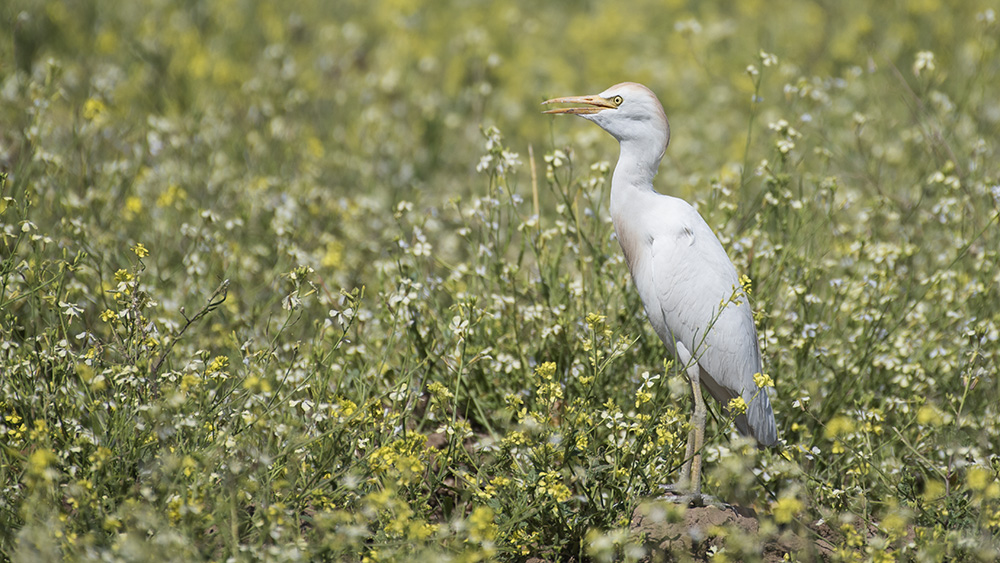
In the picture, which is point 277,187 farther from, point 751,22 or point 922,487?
point 751,22

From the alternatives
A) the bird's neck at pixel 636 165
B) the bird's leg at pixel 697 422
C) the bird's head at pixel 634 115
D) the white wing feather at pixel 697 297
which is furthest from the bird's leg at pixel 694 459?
the bird's head at pixel 634 115

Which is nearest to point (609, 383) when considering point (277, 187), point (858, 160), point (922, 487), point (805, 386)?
point (805, 386)

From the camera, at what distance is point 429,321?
12.6 feet

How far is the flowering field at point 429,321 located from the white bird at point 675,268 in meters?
0.13

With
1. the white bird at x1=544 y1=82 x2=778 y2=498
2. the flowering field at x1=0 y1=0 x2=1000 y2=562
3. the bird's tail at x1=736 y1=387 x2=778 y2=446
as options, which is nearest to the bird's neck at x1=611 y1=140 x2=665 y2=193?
the white bird at x1=544 y1=82 x2=778 y2=498

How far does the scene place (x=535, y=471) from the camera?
2.72 m

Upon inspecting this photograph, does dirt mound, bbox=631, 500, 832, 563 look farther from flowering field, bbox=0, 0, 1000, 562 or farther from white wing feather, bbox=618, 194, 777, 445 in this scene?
white wing feather, bbox=618, 194, 777, 445

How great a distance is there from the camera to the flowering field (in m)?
2.52

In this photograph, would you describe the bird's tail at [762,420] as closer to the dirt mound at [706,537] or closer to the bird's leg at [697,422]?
the bird's leg at [697,422]

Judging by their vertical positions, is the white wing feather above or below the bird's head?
below

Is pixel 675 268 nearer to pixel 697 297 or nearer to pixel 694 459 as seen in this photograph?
pixel 697 297

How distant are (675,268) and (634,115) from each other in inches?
26.7

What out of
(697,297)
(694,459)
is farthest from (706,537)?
(697,297)

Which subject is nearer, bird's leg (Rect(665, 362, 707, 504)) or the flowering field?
the flowering field
